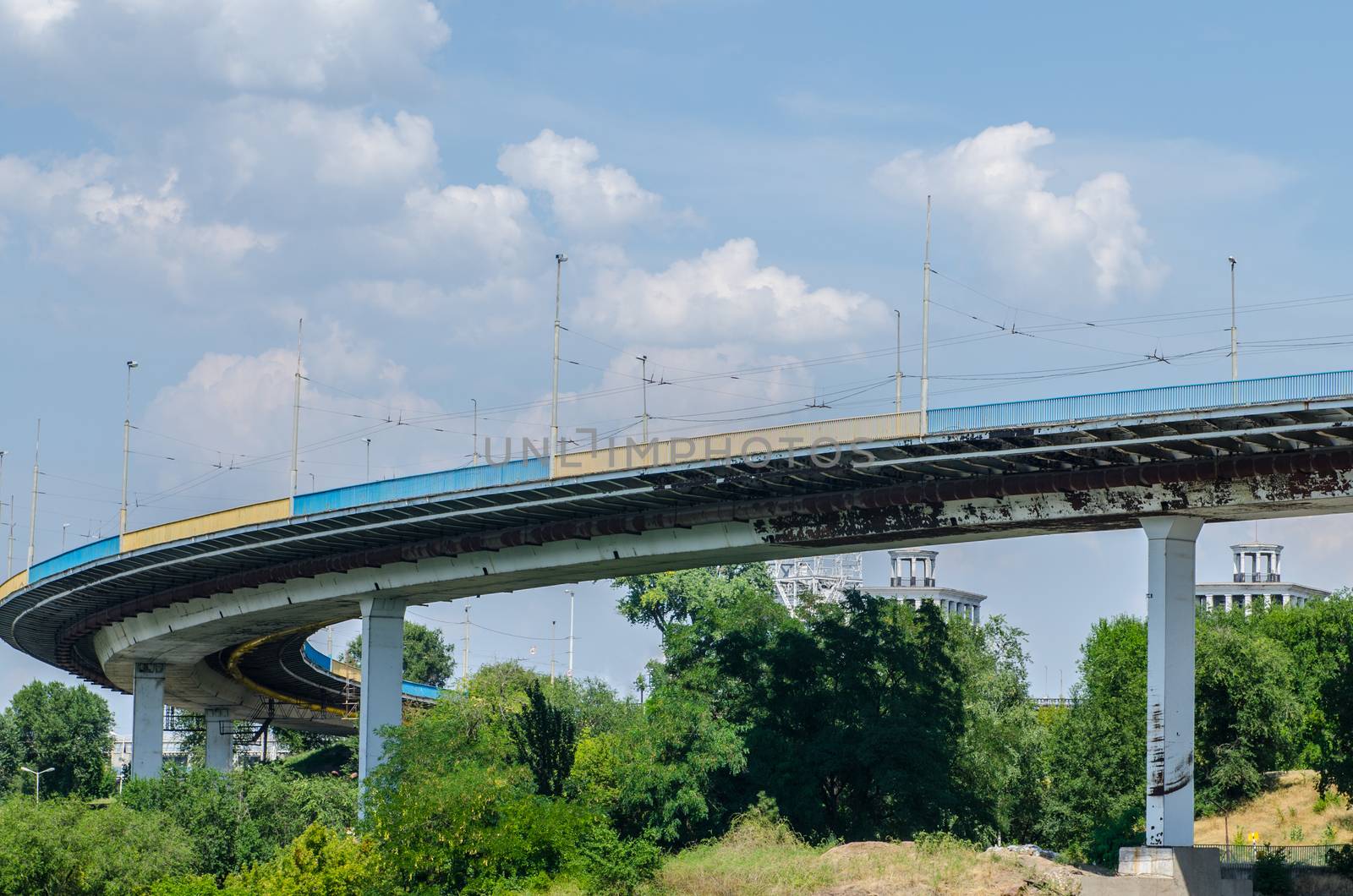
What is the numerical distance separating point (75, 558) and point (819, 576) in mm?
117744

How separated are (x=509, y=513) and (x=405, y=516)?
4.40 m

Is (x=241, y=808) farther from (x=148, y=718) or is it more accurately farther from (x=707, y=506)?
(x=707, y=506)

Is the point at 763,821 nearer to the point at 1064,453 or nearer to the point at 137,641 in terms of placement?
the point at 1064,453

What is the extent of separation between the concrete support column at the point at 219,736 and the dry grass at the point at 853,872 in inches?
2841

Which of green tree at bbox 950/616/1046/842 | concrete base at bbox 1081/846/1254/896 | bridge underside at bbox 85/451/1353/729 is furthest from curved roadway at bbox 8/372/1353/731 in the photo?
green tree at bbox 950/616/1046/842

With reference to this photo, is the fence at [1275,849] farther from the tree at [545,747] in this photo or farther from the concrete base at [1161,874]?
the tree at [545,747]

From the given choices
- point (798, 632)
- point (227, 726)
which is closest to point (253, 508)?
point (798, 632)

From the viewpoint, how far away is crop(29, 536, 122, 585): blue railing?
73.6 meters

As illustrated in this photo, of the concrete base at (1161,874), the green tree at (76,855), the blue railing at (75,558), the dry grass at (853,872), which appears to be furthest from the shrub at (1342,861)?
the blue railing at (75,558)

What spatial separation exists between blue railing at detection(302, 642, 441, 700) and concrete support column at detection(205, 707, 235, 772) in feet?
39.9

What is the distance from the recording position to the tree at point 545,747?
62.3 meters

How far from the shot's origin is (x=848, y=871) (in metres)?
46.9

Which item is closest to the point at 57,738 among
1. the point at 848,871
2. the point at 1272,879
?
the point at 848,871

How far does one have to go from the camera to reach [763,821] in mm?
57281
